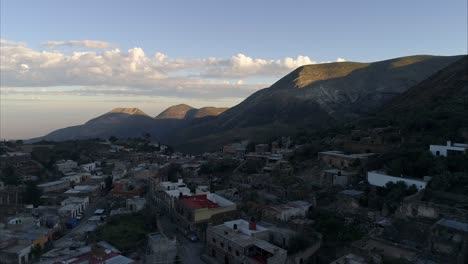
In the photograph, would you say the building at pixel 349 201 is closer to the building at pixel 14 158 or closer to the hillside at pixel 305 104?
the building at pixel 14 158

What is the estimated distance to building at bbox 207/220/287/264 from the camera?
14.9 metres

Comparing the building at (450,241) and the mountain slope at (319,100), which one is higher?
the mountain slope at (319,100)

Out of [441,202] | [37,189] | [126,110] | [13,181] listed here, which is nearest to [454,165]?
[441,202]

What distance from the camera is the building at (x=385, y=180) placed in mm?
18047

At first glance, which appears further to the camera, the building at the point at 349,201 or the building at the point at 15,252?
the building at the point at 349,201

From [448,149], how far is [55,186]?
27199 mm

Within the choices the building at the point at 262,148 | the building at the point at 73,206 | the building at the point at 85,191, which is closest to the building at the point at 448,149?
the building at the point at 262,148

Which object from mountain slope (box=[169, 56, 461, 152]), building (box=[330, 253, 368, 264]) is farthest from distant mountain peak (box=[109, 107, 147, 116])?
building (box=[330, 253, 368, 264])

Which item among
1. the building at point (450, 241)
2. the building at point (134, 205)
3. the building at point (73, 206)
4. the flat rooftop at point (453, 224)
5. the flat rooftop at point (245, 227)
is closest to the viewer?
the building at point (450, 241)

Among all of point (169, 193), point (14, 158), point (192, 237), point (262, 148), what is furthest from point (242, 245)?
point (14, 158)

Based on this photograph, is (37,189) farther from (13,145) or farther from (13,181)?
(13,145)

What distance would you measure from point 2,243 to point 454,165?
2193 cm

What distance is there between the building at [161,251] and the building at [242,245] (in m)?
1.88

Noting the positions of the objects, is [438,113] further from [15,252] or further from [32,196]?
[32,196]
